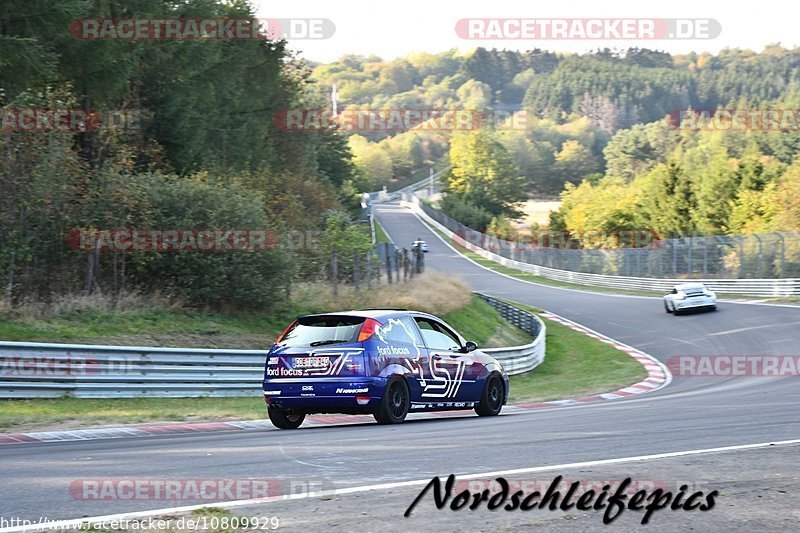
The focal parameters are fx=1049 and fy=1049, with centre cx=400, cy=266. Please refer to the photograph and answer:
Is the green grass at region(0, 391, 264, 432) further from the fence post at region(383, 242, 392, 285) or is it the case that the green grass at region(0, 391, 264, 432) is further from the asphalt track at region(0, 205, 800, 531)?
the fence post at region(383, 242, 392, 285)

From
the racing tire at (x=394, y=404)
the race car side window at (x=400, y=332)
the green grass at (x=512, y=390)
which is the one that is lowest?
the green grass at (x=512, y=390)

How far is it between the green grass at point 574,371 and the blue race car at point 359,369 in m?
6.67

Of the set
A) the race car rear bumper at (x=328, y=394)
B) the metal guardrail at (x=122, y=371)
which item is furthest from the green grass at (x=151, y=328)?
the race car rear bumper at (x=328, y=394)

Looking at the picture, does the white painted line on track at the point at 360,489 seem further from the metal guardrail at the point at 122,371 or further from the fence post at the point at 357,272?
the fence post at the point at 357,272

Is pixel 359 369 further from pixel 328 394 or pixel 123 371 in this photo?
pixel 123 371

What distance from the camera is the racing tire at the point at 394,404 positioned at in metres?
12.9

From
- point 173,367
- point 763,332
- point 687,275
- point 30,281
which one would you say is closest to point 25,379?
point 173,367

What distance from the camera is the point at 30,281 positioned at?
23.0m

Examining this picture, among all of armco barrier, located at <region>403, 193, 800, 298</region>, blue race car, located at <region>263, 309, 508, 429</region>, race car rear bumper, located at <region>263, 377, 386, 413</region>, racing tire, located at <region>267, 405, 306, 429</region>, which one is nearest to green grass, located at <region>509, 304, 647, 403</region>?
blue race car, located at <region>263, 309, 508, 429</region>

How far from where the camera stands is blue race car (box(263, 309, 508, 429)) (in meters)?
12.8

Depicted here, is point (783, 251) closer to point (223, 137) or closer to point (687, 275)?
point (687, 275)

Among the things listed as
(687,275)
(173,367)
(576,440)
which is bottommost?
(687,275)

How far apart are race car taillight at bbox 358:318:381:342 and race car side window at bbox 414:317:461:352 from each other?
3.81ft

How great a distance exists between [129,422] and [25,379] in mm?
3242
